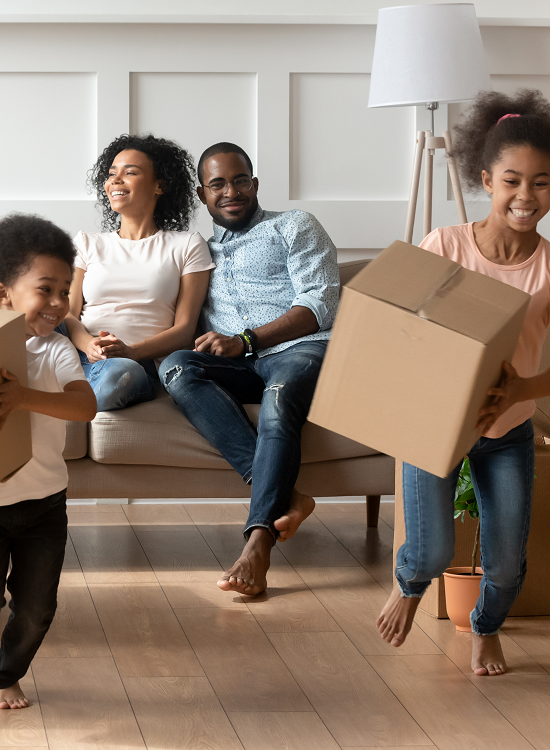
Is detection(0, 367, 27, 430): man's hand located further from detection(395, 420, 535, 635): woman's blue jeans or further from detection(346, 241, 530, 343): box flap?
detection(395, 420, 535, 635): woman's blue jeans

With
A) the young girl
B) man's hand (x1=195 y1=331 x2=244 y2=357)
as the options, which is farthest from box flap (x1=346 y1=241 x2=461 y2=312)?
man's hand (x1=195 y1=331 x2=244 y2=357)

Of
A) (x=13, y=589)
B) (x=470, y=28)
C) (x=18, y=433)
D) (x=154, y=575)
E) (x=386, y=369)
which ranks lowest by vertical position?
(x=154, y=575)

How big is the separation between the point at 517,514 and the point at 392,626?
32cm

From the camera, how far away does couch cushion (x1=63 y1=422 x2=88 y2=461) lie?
219 cm

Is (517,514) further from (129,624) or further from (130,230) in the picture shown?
(130,230)

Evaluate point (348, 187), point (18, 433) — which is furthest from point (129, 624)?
point (348, 187)

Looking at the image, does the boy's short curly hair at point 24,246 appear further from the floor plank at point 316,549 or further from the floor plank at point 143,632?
the floor plank at point 316,549

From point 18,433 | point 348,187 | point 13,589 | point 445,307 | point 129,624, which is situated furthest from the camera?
point 348,187

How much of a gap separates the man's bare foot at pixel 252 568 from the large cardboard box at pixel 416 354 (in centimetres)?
78

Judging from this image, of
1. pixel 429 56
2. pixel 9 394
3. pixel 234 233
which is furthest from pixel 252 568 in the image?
pixel 429 56

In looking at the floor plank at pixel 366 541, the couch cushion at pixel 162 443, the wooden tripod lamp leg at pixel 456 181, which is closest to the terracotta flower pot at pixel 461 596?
the floor plank at pixel 366 541

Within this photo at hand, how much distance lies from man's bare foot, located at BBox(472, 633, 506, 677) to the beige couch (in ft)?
2.00

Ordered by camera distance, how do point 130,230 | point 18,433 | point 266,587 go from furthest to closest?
1. point 130,230
2. point 266,587
3. point 18,433

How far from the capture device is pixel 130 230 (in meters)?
2.69
